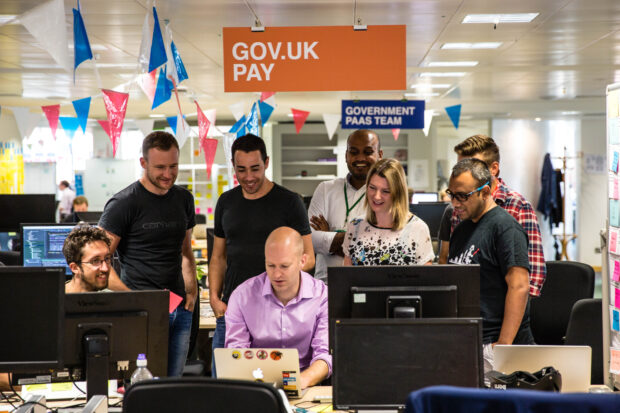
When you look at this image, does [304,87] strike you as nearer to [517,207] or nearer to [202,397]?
[517,207]

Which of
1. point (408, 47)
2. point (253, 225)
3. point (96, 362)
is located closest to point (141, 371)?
point (96, 362)

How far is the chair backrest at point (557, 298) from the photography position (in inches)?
163

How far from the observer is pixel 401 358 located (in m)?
2.25

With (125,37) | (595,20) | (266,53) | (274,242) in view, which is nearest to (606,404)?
(274,242)

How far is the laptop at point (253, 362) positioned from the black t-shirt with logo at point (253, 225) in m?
1.11

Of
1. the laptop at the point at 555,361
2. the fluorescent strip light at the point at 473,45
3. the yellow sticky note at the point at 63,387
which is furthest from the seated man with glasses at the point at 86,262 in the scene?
the fluorescent strip light at the point at 473,45

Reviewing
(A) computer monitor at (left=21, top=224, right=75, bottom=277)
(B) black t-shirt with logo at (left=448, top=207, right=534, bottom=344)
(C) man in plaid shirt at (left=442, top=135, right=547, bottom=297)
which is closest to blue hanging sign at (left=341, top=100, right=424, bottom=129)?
(A) computer monitor at (left=21, top=224, right=75, bottom=277)

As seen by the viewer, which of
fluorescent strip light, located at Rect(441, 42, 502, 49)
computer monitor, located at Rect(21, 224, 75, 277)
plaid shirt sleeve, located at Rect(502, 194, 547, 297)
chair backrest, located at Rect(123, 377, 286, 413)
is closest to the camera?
chair backrest, located at Rect(123, 377, 286, 413)

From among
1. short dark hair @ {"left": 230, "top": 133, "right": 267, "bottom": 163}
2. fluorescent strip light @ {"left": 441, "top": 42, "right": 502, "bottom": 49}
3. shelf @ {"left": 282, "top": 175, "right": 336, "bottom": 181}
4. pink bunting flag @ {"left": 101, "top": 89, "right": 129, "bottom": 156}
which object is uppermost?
fluorescent strip light @ {"left": 441, "top": 42, "right": 502, "bottom": 49}

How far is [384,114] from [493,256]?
5.76 meters

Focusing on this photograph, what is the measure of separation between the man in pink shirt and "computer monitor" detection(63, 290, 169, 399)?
50 cm

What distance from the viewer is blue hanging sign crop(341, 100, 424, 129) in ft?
28.3

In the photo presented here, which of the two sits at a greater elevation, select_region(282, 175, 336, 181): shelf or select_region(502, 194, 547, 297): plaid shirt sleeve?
select_region(282, 175, 336, 181): shelf

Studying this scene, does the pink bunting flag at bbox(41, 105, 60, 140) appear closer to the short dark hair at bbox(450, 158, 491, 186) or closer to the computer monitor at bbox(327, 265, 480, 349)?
the short dark hair at bbox(450, 158, 491, 186)
